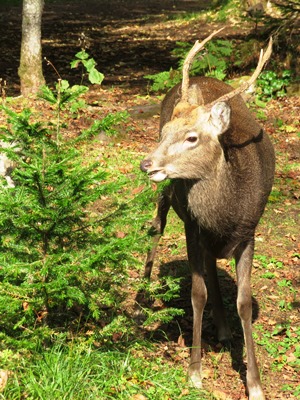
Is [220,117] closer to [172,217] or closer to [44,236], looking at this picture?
[44,236]

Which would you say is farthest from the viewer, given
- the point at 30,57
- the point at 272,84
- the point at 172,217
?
the point at 272,84

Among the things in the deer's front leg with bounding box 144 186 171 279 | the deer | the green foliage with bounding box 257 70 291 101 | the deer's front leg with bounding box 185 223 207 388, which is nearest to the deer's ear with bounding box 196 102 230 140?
the deer

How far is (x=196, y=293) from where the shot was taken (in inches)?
216

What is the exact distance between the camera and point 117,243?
172 inches

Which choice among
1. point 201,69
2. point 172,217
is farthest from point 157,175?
point 201,69

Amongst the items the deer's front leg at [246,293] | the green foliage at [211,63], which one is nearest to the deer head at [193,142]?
the deer's front leg at [246,293]

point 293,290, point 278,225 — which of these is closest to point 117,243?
point 293,290

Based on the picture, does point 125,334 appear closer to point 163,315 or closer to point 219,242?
point 163,315

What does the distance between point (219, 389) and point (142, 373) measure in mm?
713

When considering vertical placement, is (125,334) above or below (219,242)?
below

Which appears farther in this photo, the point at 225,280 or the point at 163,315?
the point at 225,280

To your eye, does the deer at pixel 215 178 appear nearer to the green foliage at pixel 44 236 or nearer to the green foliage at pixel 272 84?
the green foliage at pixel 44 236

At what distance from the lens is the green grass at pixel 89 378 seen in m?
4.32

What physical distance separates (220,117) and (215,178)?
0.43 m
